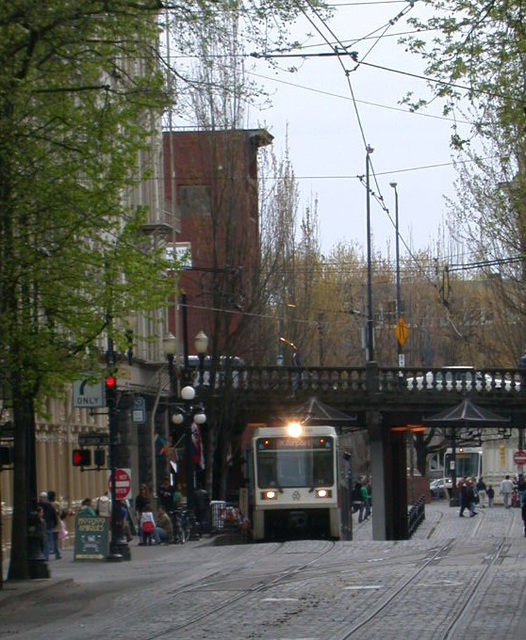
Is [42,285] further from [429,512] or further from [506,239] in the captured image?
[429,512]

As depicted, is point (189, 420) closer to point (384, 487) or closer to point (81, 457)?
point (384, 487)

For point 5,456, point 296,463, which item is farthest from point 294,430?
point 5,456

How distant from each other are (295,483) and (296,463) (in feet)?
→ 1.90

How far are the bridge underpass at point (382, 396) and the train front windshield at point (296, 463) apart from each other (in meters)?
9.05

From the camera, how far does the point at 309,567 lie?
2839cm

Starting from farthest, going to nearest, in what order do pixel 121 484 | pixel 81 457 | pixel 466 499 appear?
pixel 466 499 → pixel 121 484 → pixel 81 457

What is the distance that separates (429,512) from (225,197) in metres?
27.1

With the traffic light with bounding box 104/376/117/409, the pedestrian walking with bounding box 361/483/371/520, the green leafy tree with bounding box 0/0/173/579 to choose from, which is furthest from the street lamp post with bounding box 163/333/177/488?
the pedestrian walking with bounding box 361/483/371/520

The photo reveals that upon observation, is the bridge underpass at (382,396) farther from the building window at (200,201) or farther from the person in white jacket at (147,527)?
the person in white jacket at (147,527)

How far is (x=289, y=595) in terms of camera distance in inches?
872

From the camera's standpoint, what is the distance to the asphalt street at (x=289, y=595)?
17.6 m

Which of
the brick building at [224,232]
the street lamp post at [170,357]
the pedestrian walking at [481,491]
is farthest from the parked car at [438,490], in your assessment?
the brick building at [224,232]

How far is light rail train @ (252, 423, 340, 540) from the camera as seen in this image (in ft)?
140

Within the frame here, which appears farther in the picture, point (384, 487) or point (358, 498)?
point (358, 498)
